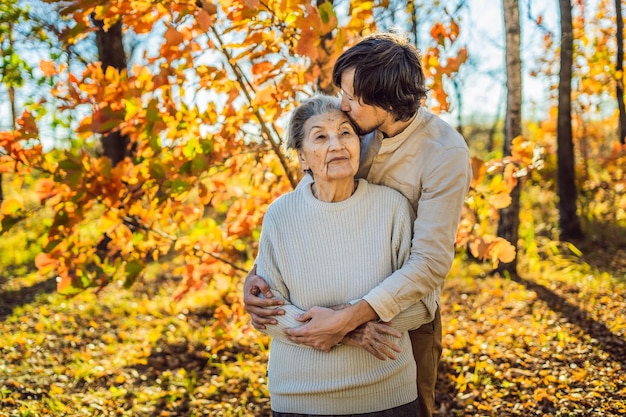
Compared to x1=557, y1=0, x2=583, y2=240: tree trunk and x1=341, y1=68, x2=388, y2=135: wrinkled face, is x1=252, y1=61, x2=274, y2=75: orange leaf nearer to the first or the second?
x1=341, y1=68, x2=388, y2=135: wrinkled face

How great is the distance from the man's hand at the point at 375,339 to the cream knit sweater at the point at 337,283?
0.16ft

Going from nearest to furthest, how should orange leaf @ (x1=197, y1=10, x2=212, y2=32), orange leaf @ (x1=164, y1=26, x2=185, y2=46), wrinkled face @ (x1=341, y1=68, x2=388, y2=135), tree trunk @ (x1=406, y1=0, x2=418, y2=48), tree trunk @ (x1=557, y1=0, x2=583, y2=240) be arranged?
wrinkled face @ (x1=341, y1=68, x2=388, y2=135) < orange leaf @ (x1=197, y1=10, x2=212, y2=32) < orange leaf @ (x1=164, y1=26, x2=185, y2=46) < tree trunk @ (x1=406, y1=0, x2=418, y2=48) < tree trunk @ (x1=557, y1=0, x2=583, y2=240)

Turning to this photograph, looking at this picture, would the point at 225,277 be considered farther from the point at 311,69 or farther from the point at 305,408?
the point at 305,408

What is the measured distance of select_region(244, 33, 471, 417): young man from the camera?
1879 millimetres

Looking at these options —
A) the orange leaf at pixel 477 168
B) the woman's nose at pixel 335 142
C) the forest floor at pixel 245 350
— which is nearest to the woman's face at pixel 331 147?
the woman's nose at pixel 335 142

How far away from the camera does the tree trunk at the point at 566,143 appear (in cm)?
624

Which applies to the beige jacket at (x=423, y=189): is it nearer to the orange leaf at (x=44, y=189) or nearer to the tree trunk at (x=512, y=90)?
the orange leaf at (x=44, y=189)

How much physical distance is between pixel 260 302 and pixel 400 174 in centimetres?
66

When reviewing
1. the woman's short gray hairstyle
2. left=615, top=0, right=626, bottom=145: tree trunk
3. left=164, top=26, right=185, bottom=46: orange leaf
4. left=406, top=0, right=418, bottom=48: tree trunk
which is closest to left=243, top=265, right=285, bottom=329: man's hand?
the woman's short gray hairstyle

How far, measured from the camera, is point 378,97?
2.03 metres

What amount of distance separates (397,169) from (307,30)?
0.78 m

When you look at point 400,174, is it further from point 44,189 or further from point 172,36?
point 44,189

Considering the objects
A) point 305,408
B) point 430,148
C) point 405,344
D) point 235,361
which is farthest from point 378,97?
point 235,361

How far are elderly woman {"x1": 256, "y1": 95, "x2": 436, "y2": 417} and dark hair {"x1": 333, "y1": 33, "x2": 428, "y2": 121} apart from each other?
0.14 meters
